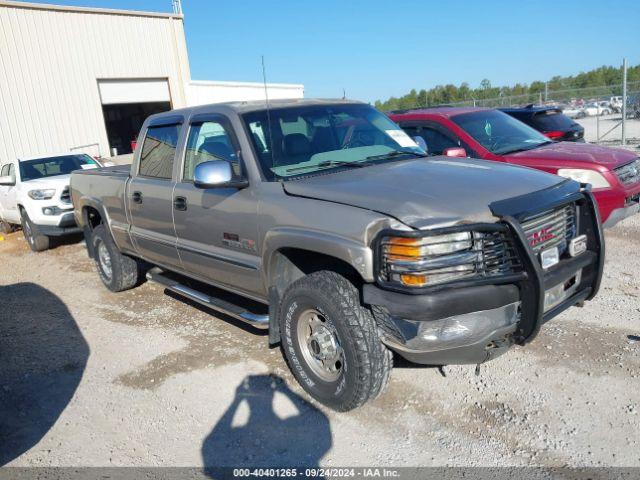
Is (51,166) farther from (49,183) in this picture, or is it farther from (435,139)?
(435,139)

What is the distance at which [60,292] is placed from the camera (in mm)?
6793

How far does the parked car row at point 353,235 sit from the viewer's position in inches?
112

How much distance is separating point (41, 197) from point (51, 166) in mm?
1545

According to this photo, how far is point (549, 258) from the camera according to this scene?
10.4 ft

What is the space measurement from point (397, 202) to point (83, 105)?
19237 millimetres

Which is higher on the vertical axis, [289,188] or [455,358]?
[289,188]

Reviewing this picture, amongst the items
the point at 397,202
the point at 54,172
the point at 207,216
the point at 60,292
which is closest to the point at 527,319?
the point at 397,202

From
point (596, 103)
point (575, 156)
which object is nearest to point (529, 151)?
point (575, 156)

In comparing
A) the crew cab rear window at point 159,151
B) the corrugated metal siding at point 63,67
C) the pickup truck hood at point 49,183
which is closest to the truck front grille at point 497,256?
the crew cab rear window at point 159,151

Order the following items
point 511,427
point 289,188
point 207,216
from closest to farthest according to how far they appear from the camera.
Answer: point 511,427
point 289,188
point 207,216

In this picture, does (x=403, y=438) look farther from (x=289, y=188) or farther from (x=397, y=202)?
(x=289, y=188)

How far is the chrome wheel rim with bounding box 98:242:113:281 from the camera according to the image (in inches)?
251

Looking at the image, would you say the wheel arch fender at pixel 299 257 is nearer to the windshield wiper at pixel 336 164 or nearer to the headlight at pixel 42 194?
the windshield wiper at pixel 336 164

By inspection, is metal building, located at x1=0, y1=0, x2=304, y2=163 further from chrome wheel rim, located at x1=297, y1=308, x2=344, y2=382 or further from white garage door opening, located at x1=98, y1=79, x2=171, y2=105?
chrome wheel rim, located at x1=297, y1=308, x2=344, y2=382
